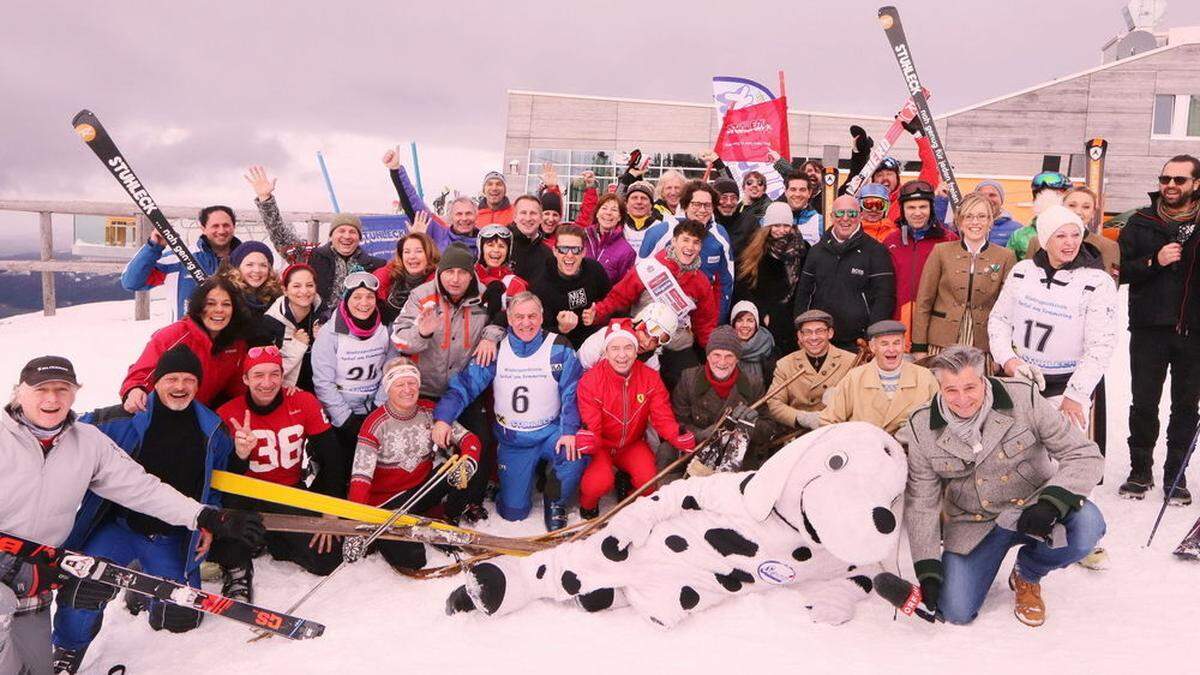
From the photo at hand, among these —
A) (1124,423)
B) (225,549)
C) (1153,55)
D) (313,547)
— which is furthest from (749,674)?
(1153,55)

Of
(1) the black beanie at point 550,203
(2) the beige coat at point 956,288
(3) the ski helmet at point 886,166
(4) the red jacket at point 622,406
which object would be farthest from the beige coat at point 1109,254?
(1) the black beanie at point 550,203

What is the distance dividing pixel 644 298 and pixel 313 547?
103 inches

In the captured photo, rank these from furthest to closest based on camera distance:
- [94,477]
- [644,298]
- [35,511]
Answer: [644,298] < [94,477] < [35,511]

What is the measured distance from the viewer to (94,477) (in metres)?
2.93

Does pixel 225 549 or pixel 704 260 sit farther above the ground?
pixel 704 260

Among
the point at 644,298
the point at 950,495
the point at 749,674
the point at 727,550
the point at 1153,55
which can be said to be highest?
the point at 1153,55

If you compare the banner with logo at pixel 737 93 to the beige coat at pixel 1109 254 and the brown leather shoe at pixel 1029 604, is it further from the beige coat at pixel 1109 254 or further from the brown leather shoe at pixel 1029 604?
the brown leather shoe at pixel 1029 604

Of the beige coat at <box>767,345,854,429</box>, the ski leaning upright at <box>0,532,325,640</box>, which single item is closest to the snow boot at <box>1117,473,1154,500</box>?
the beige coat at <box>767,345,854,429</box>

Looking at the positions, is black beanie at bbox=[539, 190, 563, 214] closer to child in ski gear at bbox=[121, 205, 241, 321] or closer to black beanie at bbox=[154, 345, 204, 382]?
child in ski gear at bbox=[121, 205, 241, 321]

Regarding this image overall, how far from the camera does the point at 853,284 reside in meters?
4.84

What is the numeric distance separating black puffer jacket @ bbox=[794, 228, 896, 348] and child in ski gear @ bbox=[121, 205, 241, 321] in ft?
13.3

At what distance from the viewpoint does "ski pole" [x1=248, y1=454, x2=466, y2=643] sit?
3.27 meters

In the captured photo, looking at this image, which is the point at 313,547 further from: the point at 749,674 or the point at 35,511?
the point at 749,674

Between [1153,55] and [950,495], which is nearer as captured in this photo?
[950,495]
